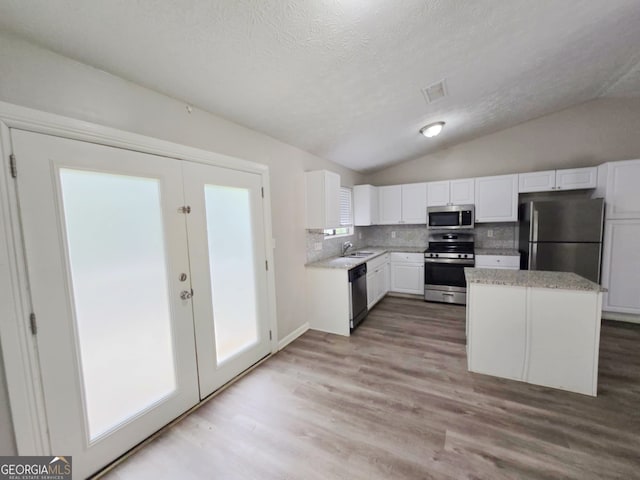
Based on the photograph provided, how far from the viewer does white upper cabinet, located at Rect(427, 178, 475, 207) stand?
4480mm

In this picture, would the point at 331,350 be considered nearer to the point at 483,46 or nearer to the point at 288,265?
the point at 288,265

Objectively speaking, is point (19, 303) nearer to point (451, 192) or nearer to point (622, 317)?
point (451, 192)

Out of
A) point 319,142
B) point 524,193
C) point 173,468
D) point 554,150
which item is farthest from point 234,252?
point 554,150

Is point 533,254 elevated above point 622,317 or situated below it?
above

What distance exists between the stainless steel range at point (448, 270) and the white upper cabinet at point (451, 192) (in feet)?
2.42

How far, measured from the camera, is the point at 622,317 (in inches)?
142

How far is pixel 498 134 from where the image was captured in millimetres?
4527

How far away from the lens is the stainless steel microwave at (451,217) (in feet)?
→ 14.5

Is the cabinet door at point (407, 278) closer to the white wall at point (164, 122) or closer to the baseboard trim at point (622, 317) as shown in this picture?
the white wall at point (164, 122)

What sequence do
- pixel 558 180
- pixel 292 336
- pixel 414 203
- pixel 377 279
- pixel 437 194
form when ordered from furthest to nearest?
pixel 414 203 → pixel 437 194 → pixel 377 279 → pixel 558 180 → pixel 292 336

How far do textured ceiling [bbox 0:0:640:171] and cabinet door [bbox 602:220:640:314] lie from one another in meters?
1.93

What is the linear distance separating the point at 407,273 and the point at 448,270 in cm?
72

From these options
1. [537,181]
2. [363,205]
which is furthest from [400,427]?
[537,181]

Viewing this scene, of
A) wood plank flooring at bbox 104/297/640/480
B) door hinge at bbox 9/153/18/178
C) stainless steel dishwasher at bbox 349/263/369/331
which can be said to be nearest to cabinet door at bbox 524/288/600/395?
wood plank flooring at bbox 104/297/640/480
